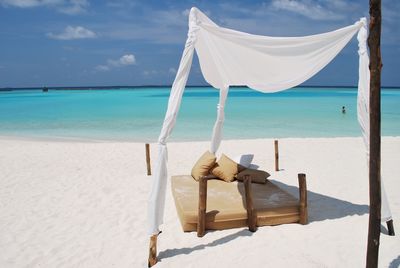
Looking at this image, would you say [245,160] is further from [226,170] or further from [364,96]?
[364,96]

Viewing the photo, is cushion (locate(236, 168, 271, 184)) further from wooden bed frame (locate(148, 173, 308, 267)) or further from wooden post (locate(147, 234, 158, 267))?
wooden post (locate(147, 234, 158, 267))

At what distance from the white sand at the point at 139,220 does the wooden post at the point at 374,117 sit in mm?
817

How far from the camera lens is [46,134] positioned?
674 inches

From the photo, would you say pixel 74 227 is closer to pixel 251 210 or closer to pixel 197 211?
pixel 197 211

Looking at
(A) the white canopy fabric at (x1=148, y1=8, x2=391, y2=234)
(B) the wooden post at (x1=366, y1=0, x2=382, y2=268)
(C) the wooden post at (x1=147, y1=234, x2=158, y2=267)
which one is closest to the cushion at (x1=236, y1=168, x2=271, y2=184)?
(A) the white canopy fabric at (x1=148, y1=8, x2=391, y2=234)

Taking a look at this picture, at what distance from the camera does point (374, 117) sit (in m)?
3.14

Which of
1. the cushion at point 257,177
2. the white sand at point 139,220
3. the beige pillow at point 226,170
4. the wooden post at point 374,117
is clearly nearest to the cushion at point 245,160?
the beige pillow at point 226,170

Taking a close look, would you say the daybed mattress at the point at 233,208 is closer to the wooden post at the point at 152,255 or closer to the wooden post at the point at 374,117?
the wooden post at the point at 152,255

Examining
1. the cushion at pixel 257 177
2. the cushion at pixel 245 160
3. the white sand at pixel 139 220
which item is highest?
the cushion at pixel 245 160

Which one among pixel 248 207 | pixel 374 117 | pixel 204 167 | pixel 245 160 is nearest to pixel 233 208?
pixel 248 207

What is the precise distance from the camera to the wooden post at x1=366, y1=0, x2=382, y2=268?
10.1 feet

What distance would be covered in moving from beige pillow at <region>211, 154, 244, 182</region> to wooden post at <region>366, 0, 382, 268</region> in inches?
127

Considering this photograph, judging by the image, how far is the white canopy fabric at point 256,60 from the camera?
13.8 feet

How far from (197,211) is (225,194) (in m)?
0.88
